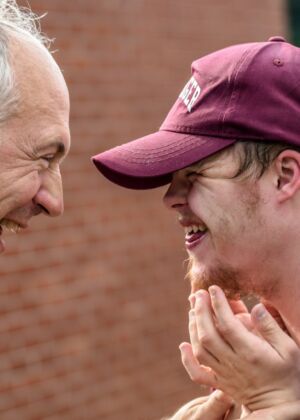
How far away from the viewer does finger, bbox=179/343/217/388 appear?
9.90 feet

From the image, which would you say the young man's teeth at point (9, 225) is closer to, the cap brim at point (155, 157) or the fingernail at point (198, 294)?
the cap brim at point (155, 157)

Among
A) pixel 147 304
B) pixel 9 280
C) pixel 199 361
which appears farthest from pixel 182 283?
pixel 199 361

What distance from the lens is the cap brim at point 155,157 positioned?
9.71 feet

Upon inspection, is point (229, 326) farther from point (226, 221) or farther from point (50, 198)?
point (50, 198)

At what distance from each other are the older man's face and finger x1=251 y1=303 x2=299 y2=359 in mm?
679

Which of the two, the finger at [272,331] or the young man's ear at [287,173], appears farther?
the young man's ear at [287,173]

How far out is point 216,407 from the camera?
9.96 ft

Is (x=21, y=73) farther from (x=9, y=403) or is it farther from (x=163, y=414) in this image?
(x=163, y=414)

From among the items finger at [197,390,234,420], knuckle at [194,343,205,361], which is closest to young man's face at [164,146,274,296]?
knuckle at [194,343,205,361]

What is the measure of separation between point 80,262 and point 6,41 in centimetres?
365

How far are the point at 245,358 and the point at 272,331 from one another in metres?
0.11

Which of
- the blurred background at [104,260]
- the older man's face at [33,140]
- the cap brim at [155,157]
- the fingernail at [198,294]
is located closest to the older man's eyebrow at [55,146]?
the older man's face at [33,140]

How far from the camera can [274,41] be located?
313cm

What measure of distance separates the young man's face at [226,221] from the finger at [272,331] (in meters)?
0.17
